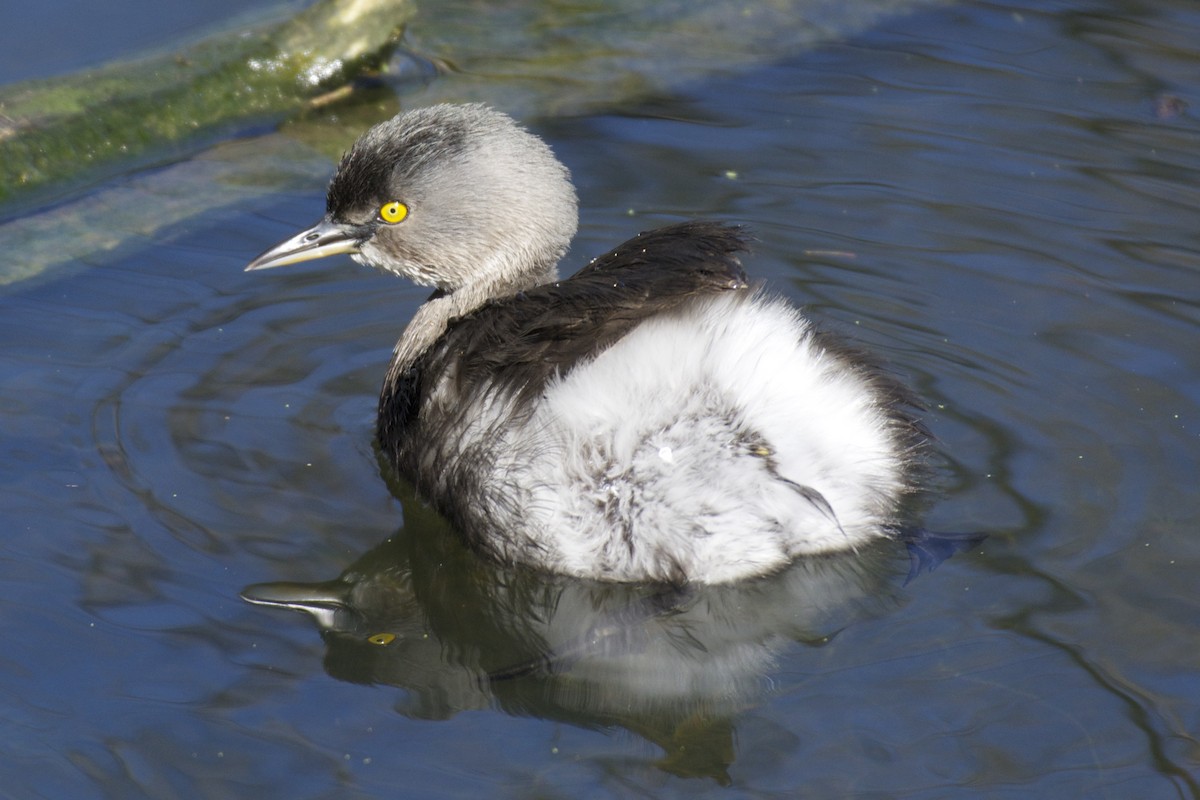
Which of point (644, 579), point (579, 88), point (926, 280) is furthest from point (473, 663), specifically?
point (579, 88)

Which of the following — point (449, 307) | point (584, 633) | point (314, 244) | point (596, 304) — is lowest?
point (584, 633)

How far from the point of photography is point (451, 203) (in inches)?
175

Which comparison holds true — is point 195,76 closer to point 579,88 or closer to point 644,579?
point 579,88

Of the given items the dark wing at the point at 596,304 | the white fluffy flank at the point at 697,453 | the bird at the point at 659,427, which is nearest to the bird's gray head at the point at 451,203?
the bird at the point at 659,427

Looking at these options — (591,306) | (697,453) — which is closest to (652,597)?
(697,453)

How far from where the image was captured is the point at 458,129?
4406 mm

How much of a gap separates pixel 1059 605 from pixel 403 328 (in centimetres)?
237

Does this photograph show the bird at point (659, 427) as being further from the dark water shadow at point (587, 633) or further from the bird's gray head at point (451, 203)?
the bird's gray head at point (451, 203)

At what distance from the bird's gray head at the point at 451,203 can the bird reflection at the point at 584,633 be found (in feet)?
2.99

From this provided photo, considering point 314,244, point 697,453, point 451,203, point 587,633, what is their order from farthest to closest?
point 314,244, point 451,203, point 587,633, point 697,453

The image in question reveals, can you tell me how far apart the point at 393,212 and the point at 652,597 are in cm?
147

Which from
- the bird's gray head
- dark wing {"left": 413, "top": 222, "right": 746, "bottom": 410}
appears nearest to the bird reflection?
dark wing {"left": 413, "top": 222, "right": 746, "bottom": 410}

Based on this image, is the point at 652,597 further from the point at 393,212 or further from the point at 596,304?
the point at 393,212

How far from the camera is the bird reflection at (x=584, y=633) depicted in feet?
11.5
